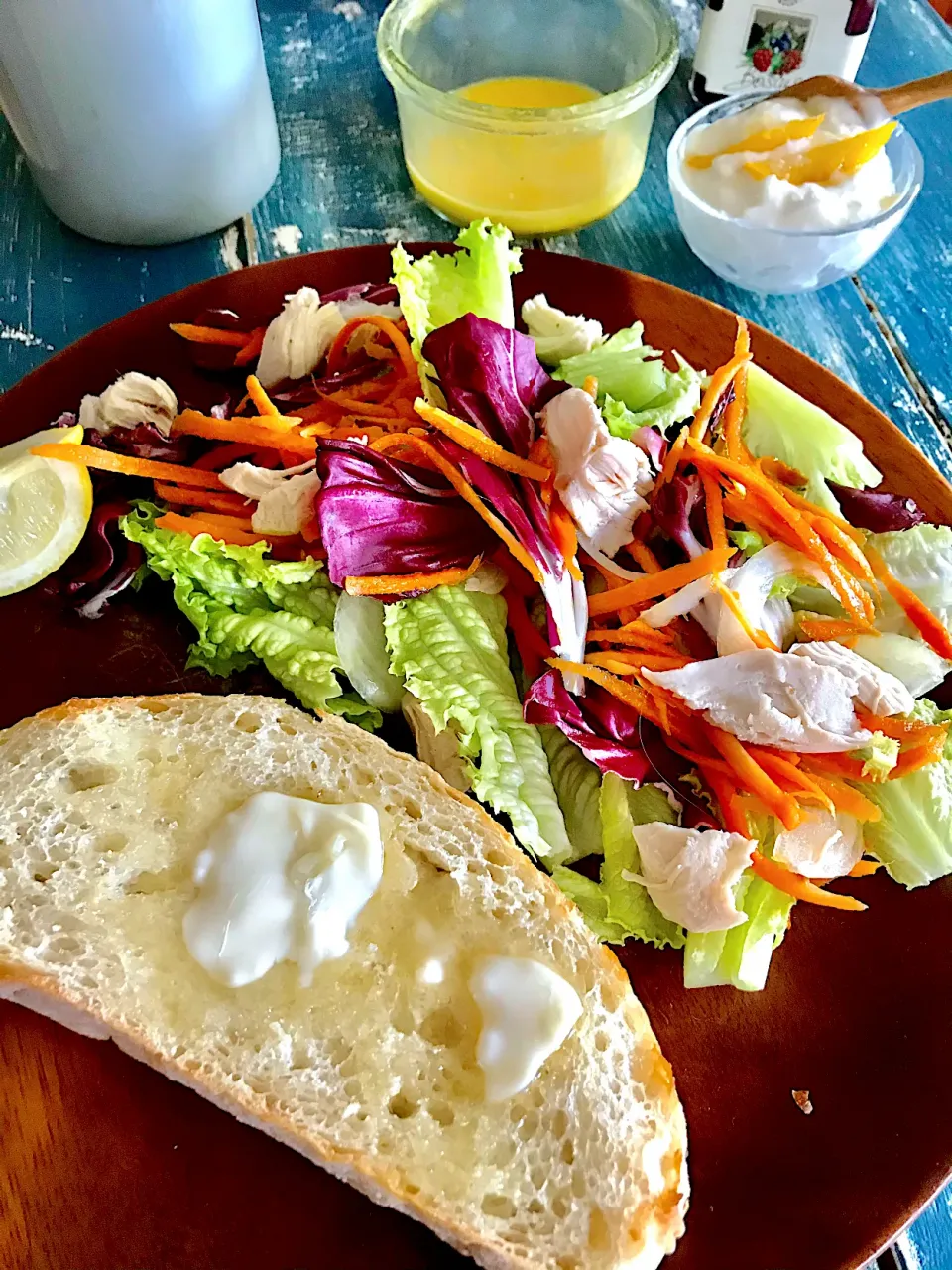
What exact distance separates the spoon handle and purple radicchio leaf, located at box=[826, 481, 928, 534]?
1157 millimetres

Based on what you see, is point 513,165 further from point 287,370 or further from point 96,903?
point 96,903

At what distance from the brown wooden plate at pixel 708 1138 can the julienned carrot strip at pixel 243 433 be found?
1105 mm

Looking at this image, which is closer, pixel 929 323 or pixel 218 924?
pixel 218 924

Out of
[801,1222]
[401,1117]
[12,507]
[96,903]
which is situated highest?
[12,507]

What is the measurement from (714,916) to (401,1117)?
1.85 ft

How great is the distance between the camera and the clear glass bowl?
97.2 inches

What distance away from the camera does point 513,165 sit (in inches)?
102

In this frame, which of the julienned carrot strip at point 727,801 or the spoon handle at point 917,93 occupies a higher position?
the spoon handle at point 917,93

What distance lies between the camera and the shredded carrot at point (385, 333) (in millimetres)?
2090

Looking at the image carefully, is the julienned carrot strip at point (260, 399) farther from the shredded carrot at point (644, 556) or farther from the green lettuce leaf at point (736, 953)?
the green lettuce leaf at point (736, 953)

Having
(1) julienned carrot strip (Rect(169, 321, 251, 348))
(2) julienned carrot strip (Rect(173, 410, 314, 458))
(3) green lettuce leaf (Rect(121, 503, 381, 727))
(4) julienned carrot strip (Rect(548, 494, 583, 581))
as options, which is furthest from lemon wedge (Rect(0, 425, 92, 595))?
(4) julienned carrot strip (Rect(548, 494, 583, 581))

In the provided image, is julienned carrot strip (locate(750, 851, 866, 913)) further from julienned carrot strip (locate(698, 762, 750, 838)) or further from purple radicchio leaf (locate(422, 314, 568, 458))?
purple radicchio leaf (locate(422, 314, 568, 458))

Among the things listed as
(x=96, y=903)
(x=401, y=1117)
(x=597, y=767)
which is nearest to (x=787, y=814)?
(x=597, y=767)

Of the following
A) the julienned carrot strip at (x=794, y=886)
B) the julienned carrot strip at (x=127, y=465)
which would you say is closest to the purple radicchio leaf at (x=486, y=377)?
the julienned carrot strip at (x=127, y=465)
